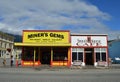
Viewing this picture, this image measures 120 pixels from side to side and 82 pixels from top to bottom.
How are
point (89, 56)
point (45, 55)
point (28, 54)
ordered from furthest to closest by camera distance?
point (89, 56) → point (45, 55) → point (28, 54)

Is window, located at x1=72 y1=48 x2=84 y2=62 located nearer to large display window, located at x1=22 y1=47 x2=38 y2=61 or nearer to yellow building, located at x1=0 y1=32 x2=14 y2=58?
large display window, located at x1=22 y1=47 x2=38 y2=61

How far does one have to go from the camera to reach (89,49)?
40000 mm

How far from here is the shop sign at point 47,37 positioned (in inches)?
→ 1508

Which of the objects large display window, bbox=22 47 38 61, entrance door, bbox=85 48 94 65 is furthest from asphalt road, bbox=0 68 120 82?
entrance door, bbox=85 48 94 65

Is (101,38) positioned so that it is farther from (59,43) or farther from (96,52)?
(59,43)

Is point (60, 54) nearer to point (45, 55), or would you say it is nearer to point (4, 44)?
point (45, 55)

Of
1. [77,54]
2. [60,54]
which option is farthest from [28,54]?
[77,54]

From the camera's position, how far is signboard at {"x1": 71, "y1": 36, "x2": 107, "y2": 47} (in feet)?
125

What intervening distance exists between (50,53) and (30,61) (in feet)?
13.0

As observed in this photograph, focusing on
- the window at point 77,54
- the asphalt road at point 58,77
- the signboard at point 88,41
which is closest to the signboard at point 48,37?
the signboard at point 88,41

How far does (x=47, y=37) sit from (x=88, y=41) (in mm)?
7070

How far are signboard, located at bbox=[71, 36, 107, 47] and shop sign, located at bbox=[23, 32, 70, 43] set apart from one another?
141cm

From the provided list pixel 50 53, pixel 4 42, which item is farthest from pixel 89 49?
pixel 4 42

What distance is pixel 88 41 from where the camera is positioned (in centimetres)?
3834
